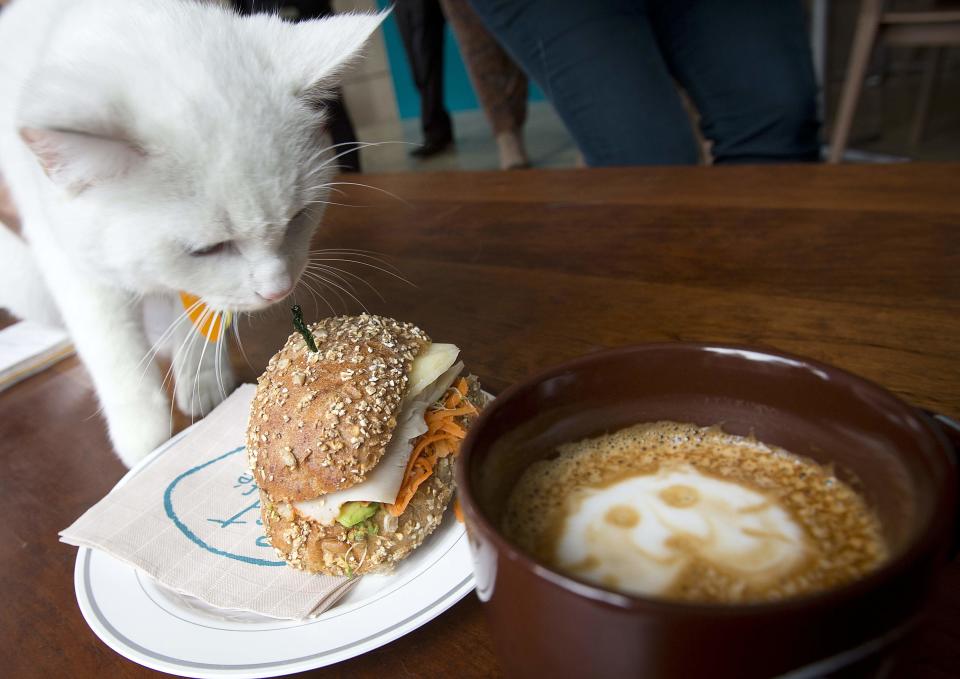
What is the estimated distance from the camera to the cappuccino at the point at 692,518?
25 cm

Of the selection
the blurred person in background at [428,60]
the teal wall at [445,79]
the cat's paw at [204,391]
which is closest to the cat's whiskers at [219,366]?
the cat's paw at [204,391]

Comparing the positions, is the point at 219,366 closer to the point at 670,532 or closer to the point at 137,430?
the point at 137,430

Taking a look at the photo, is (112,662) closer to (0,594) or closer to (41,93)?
(0,594)

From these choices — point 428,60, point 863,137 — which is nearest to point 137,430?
point 863,137

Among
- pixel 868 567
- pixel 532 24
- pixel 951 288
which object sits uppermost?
pixel 532 24

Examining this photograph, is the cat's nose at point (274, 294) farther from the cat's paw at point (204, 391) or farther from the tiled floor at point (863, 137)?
the tiled floor at point (863, 137)

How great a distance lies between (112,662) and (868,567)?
1.29ft

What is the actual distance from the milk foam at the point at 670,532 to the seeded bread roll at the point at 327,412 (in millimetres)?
186

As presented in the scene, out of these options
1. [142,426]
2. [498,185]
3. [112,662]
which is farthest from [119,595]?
[498,185]

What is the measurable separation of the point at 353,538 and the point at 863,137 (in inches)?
121

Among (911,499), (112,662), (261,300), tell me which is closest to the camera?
(911,499)

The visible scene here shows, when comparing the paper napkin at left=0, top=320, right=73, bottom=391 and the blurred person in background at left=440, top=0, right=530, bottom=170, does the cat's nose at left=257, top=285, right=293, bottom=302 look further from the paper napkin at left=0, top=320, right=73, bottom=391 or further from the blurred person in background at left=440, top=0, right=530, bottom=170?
the blurred person in background at left=440, top=0, right=530, bottom=170

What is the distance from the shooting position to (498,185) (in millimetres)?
1136

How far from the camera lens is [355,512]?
0.45 meters
